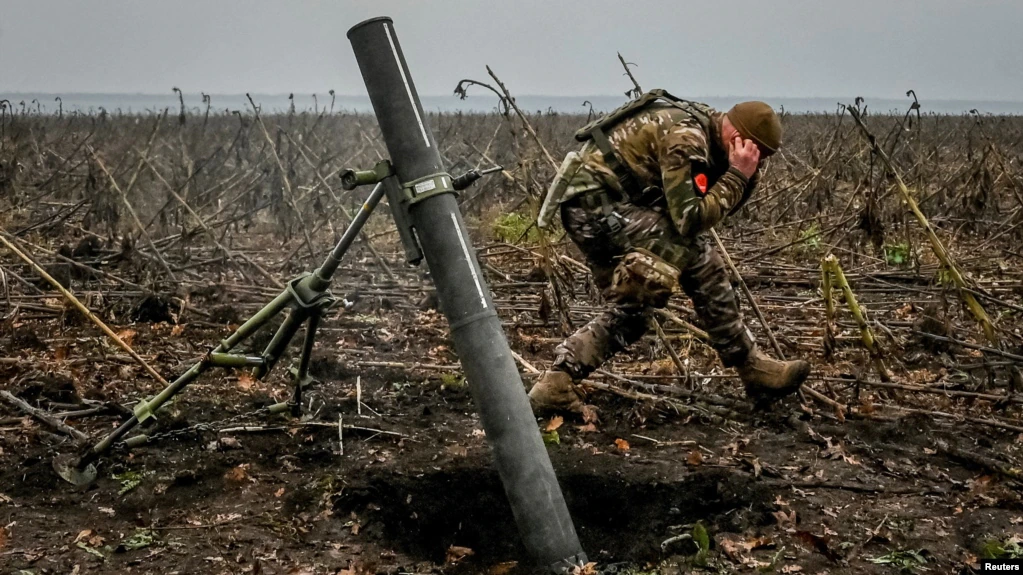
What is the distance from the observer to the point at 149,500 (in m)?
3.64

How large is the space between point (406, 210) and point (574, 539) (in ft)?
4.03

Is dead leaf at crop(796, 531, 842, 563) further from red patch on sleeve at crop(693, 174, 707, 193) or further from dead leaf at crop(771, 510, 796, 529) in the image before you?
red patch on sleeve at crop(693, 174, 707, 193)

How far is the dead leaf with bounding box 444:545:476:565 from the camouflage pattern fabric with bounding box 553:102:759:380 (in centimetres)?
136

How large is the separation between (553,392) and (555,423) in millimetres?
182

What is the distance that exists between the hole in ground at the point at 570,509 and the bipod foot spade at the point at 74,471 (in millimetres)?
1067

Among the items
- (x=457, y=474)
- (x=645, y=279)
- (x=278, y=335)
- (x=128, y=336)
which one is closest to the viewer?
(x=278, y=335)

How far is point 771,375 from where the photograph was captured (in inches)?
184

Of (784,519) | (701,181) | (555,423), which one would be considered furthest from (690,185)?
(784,519)

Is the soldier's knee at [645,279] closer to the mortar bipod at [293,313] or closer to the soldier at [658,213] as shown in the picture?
the soldier at [658,213]

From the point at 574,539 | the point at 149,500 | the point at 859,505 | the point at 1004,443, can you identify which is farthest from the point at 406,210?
the point at 1004,443

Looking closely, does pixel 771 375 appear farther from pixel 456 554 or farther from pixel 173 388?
pixel 173 388

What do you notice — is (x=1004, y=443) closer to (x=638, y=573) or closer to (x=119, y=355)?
(x=638, y=573)

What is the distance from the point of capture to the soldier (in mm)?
4246

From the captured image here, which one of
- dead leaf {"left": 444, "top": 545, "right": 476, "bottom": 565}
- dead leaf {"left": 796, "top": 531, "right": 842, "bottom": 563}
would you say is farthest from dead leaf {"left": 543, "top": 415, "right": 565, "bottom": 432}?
dead leaf {"left": 796, "top": 531, "right": 842, "bottom": 563}
